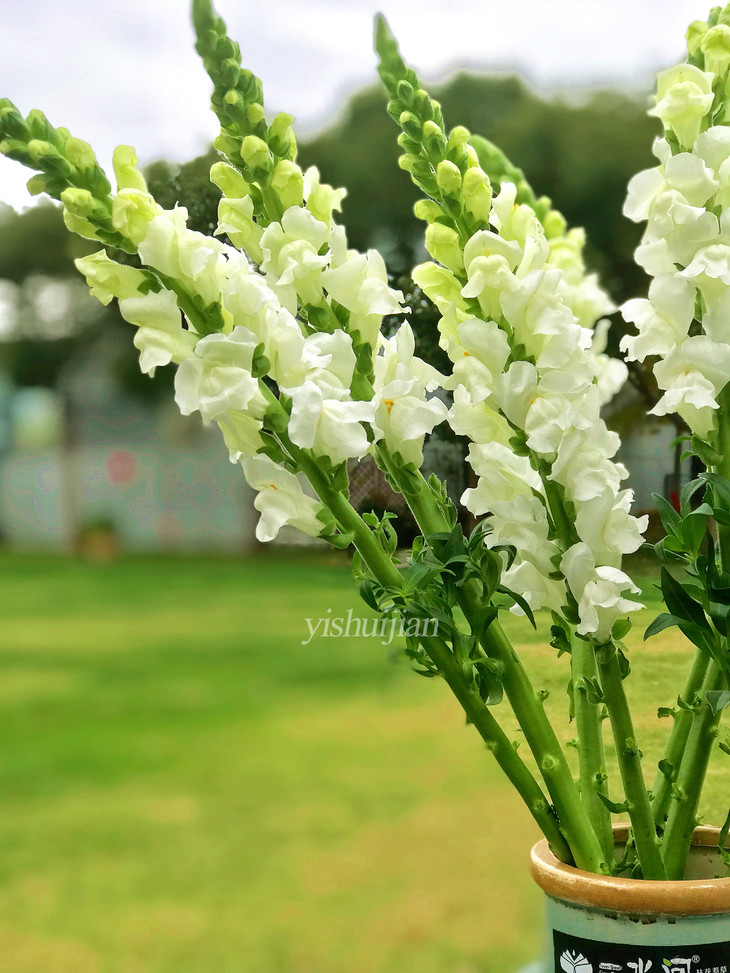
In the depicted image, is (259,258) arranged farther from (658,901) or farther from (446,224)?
(658,901)

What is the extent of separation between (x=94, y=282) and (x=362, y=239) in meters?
0.41

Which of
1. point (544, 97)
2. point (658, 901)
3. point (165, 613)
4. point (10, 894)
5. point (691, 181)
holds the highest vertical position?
point (544, 97)

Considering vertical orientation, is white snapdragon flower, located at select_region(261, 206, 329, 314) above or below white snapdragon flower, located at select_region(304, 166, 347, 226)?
below

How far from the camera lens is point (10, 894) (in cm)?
166

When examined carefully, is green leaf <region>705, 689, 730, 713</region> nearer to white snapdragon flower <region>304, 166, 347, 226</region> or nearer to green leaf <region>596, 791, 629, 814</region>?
green leaf <region>596, 791, 629, 814</region>

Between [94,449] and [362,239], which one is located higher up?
[362,239]

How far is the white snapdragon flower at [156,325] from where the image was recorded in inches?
12.8

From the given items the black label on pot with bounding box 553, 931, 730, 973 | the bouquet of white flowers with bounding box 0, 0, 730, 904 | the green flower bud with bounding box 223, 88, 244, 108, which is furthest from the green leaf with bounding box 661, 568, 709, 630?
the green flower bud with bounding box 223, 88, 244, 108

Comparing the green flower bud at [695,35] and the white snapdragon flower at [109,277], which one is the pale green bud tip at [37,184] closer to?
the white snapdragon flower at [109,277]

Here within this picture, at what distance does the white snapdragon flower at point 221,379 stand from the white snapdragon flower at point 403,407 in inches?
2.0

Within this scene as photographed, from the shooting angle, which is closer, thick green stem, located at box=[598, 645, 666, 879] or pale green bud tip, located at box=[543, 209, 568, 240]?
thick green stem, located at box=[598, 645, 666, 879]

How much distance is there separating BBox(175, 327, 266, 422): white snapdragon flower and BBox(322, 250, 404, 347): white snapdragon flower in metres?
0.06

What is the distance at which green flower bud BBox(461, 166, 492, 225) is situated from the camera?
36 centimetres

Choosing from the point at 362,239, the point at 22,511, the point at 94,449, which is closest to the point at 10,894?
the point at 22,511
